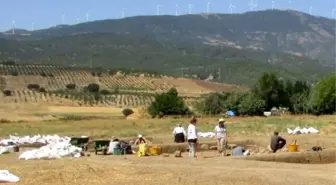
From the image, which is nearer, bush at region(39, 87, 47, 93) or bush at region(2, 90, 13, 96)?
bush at region(2, 90, 13, 96)

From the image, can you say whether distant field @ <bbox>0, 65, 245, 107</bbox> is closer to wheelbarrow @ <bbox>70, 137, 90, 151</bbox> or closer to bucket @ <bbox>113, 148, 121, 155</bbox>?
wheelbarrow @ <bbox>70, 137, 90, 151</bbox>

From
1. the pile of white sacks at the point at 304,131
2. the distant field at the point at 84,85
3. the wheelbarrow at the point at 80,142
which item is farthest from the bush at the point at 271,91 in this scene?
the wheelbarrow at the point at 80,142

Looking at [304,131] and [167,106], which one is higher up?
[167,106]

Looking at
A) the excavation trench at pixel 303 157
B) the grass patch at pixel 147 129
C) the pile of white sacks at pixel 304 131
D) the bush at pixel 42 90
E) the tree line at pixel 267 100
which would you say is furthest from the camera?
the bush at pixel 42 90

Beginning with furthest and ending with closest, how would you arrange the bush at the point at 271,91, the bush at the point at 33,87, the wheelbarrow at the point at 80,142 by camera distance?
the bush at the point at 33,87 → the bush at the point at 271,91 → the wheelbarrow at the point at 80,142

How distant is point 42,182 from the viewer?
770 inches

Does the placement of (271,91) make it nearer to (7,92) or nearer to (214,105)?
(214,105)

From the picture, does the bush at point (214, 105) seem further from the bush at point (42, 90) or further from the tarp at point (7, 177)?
the tarp at point (7, 177)

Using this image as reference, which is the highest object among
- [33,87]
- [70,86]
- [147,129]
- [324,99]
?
[70,86]

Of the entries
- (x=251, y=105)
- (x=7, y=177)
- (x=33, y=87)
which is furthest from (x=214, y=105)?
(x=7, y=177)

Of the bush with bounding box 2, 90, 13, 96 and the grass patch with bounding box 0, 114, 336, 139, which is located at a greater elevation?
the bush with bounding box 2, 90, 13, 96

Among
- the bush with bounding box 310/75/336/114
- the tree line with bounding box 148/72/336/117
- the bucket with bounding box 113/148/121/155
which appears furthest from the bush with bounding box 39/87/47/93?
the bucket with bounding box 113/148/121/155

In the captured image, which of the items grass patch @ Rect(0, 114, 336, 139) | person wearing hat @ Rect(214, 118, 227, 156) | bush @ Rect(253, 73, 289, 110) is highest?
bush @ Rect(253, 73, 289, 110)

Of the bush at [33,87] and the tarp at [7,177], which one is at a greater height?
the bush at [33,87]
